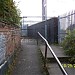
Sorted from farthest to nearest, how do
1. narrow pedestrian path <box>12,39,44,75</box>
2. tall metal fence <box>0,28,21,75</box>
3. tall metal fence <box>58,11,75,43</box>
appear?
tall metal fence <box>58,11,75,43</box>, narrow pedestrian path <box>12,39,44,75</box>, tall metal fence <box>0,28,21,75</box>

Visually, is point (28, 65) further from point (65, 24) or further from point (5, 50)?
point (65, 24)

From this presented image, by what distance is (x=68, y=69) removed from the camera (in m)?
6.90

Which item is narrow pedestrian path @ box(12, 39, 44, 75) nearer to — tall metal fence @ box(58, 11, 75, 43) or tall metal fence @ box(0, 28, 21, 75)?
tall metal fence @ box(0, 28, 21, 75)

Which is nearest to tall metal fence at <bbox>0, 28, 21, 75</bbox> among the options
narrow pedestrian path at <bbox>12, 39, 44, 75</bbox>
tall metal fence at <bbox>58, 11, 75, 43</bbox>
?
narrow pedestrian path at <bbox>12, 39, 44, 75</bbox>

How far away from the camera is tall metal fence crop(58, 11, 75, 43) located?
11748 mm

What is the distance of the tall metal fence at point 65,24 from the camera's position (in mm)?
11748

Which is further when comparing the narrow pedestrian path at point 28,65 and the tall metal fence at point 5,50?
the narrow pedestrian path at point 28,65

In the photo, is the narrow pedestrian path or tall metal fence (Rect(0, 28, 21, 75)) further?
the narrow pedestrian path

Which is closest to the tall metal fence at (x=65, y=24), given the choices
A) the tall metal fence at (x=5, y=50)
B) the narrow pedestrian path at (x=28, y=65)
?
the narrow pedestrian path at (x=28, y=65)

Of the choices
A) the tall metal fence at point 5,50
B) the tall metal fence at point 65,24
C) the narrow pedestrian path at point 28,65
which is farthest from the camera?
the tall metal fence at point 65,24

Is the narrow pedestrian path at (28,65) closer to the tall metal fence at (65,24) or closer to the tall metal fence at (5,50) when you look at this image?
the tall metal fence at (5,50)

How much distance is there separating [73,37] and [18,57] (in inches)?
87.4

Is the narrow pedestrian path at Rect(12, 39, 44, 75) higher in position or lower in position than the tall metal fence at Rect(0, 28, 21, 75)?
lower

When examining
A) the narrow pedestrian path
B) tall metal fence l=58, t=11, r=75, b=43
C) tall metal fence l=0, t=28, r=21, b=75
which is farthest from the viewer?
tall metal fence l=58, t=11, r=75, b=43
